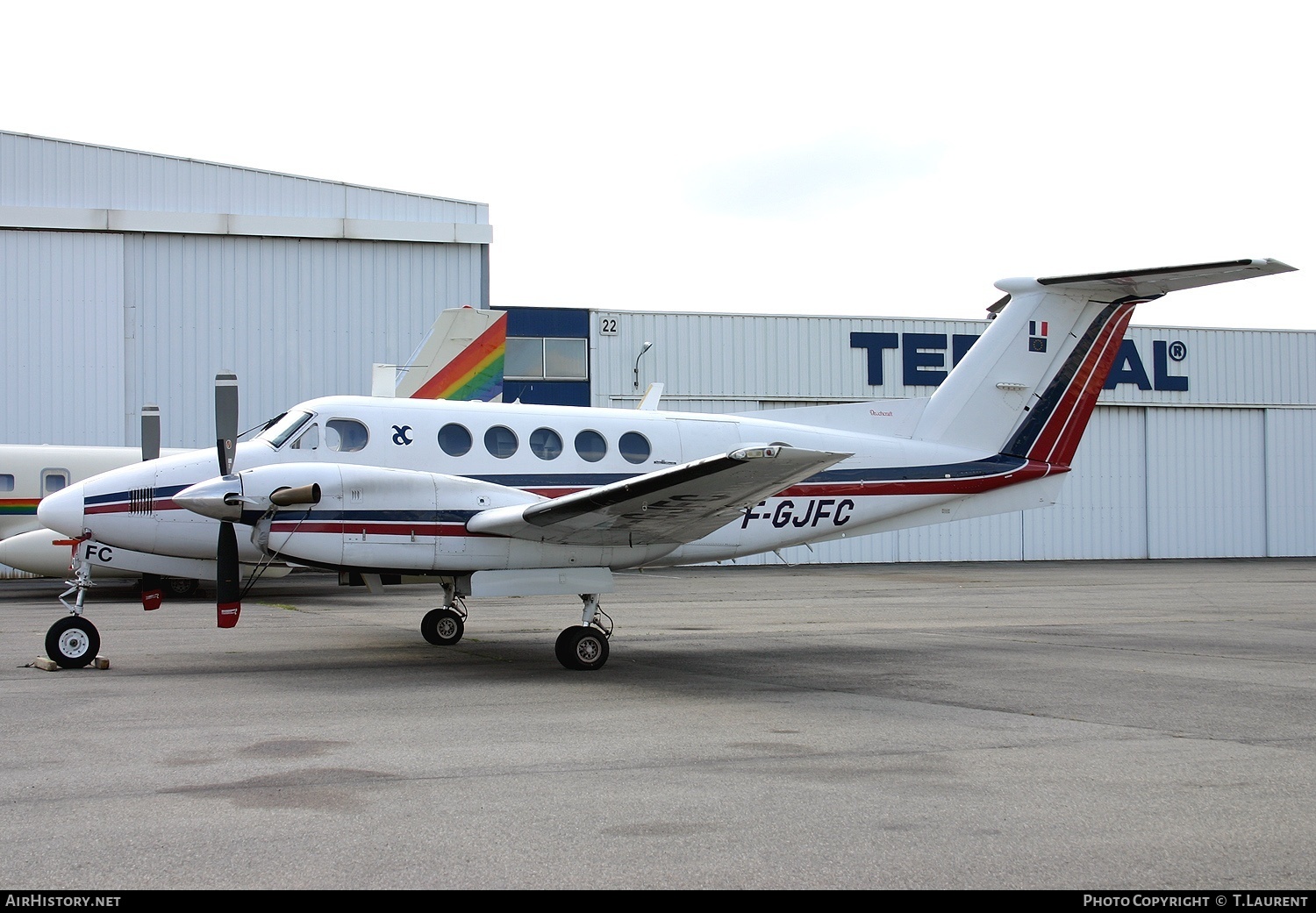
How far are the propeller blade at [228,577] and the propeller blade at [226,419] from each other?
0.63 meters

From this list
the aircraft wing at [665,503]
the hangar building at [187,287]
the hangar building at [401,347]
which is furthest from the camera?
the hangar building at [401,347]

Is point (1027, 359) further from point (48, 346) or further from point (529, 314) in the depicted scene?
point (48, 346)

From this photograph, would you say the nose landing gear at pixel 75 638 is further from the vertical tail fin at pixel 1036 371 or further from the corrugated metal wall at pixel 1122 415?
the corrugated metal wall at pixel 1122 415

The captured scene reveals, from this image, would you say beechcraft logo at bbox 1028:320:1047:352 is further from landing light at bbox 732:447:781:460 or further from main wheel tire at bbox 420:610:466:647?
main wheel tire at bbox 420:610:466:647

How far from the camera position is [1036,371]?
14.7 meters

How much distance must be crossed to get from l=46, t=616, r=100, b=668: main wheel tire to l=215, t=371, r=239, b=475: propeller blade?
2.21 meters

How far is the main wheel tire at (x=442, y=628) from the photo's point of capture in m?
13.7

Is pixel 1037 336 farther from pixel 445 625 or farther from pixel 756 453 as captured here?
pixel 445 625

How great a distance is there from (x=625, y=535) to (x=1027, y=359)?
6397 millimetres

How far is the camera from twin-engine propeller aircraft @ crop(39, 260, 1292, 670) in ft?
35.5

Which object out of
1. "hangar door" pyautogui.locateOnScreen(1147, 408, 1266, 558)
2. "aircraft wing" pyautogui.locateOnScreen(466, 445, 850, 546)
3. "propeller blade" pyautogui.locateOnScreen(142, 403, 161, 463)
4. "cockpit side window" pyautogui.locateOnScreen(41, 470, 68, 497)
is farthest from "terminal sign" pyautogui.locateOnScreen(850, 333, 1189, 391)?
"propeller blade" pyautogui.locateOnScreen(142, 403, 161, 463)

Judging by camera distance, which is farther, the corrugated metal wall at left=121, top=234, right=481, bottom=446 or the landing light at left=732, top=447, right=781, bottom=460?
the corrugated metal wall at left=121, top=234, right=481, bottom=446

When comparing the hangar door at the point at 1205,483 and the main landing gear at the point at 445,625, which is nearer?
the main landing gear at the point at 445,625

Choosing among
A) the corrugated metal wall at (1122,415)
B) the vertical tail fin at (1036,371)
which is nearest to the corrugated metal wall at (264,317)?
the corrugated metal wall at (1122,415)
